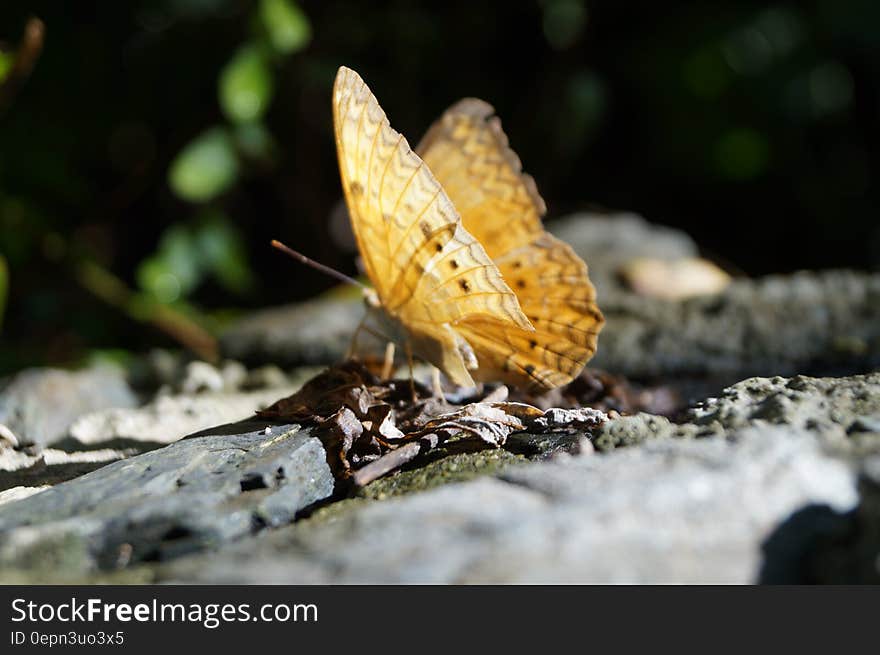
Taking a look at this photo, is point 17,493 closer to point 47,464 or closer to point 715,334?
point 47,464

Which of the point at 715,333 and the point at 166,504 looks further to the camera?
the point at 715,333

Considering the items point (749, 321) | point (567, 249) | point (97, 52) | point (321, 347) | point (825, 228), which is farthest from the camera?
point (825, 228)

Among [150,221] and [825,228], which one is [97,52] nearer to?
[150,221]

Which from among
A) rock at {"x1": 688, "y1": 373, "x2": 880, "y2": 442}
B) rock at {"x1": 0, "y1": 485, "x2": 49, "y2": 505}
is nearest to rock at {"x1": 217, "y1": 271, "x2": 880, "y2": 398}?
rock at {"x1": 688, "y1": 373, "x2": 880, "y2": 442}

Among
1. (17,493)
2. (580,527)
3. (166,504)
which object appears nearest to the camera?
(580,527)

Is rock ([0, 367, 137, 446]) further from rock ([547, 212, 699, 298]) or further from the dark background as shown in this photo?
rock ([547, 212, 699, 298])

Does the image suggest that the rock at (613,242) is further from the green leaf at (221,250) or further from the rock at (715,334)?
the green leaf at (221,250)

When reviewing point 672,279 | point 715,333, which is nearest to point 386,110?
point 672,279
